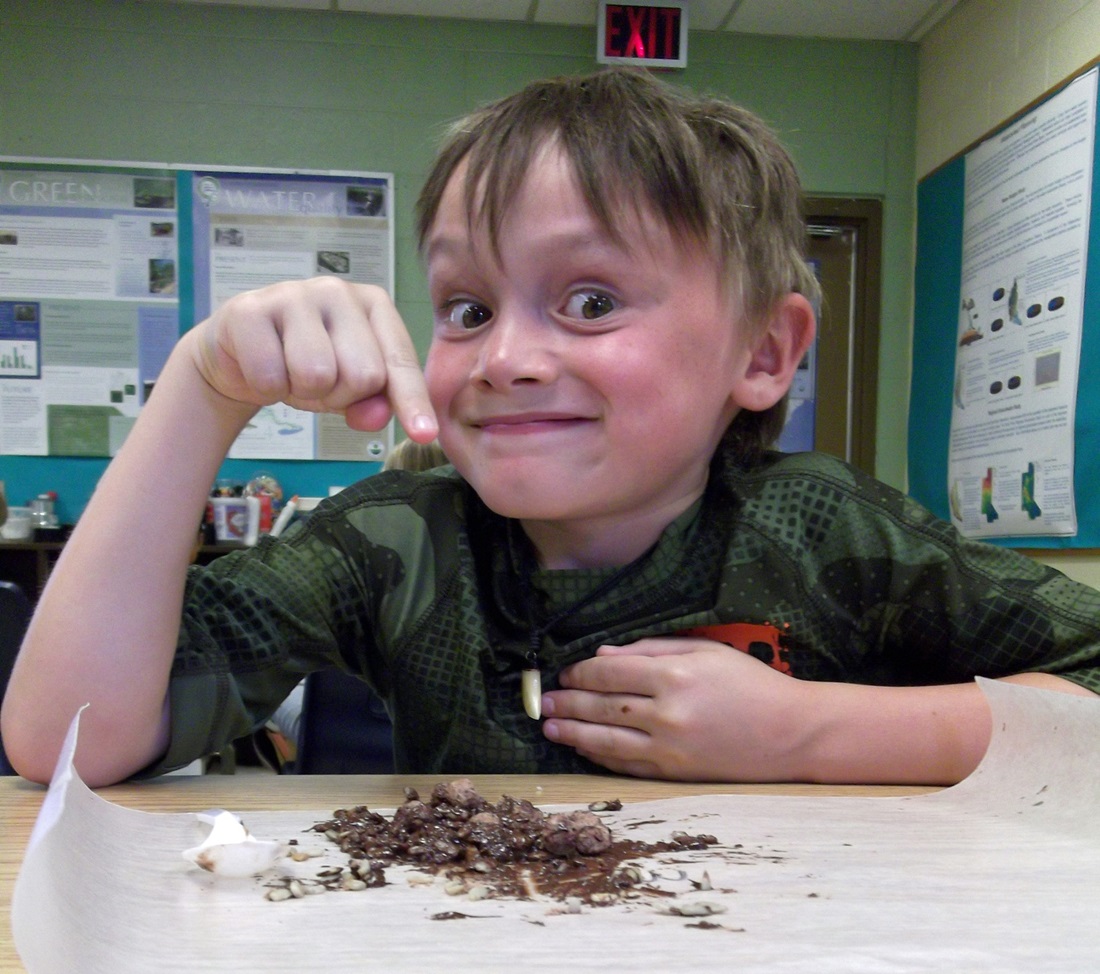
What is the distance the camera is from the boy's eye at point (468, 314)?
0.77 meters

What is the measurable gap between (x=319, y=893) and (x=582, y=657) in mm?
421

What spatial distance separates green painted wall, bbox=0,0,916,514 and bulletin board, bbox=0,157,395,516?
0.07m

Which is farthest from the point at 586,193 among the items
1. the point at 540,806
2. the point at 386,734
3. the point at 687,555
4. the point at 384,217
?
the point at 384,217

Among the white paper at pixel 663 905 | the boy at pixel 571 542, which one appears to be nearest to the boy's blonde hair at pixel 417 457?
the boy at pixel 571 542

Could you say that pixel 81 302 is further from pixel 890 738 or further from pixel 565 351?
pixel 890 738

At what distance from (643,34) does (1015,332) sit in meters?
1.51

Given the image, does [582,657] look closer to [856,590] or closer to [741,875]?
[856,590]

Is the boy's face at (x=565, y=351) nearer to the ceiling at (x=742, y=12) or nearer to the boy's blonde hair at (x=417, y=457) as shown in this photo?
the boy's blonde hair at (x=417, y=457)

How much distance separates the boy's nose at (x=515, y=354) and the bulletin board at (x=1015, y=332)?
2.14m

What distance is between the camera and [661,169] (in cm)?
77

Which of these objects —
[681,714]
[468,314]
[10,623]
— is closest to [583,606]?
[681,714]

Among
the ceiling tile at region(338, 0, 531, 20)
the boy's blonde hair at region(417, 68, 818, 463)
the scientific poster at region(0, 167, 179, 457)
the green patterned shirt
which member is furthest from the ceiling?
the green patterned shirt

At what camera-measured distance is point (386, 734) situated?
4.43 feet

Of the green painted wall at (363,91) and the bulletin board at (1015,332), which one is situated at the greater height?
the green painted wall at (363,91)
